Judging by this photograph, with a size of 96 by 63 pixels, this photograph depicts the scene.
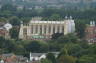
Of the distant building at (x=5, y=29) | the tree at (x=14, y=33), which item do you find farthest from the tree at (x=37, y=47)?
the tree at (x=14, y=33)

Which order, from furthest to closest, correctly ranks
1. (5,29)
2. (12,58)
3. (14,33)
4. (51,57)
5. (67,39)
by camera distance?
(5,29) < (14,33) < (67,39) < (12,58) < (51,57)

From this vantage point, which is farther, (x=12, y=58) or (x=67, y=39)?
(x=67, y=39)

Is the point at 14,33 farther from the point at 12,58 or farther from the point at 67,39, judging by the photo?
the point at 12,58

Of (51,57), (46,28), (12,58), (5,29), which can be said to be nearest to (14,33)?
(5,29)

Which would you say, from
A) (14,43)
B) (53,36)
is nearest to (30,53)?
(14,43)

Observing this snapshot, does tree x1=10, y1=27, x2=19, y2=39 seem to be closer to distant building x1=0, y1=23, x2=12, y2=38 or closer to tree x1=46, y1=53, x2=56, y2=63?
distant building x1=0, y1=23, x2=12, y2=38

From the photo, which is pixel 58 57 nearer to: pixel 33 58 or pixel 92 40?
pixel 33 58

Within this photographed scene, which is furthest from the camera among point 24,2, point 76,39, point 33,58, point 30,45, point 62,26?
point 24,2

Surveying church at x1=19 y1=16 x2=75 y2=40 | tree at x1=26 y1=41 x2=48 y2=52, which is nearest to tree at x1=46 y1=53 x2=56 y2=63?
tree at x1=26 y1=41 x2=48 y2=52

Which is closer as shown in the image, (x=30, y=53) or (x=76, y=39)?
(x=30, y=53)

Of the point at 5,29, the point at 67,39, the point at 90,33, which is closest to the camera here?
the point at 67,39

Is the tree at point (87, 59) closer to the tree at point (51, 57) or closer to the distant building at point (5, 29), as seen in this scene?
the tree at point (51, 57)
